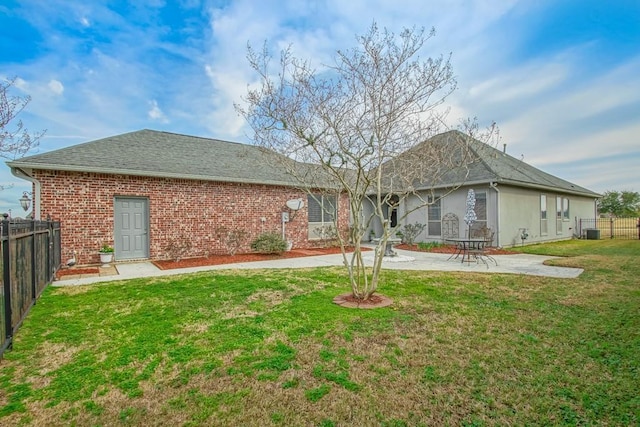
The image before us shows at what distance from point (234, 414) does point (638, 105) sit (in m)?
14.9

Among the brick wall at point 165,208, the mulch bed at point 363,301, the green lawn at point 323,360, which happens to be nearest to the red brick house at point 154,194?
the brick wall at point 165,208

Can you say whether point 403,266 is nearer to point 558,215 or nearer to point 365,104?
point 365,104

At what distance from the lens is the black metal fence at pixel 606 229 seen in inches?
726

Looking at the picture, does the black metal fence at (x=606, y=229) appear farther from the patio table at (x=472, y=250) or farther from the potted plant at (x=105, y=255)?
the potted plant at (x=105, y=255)

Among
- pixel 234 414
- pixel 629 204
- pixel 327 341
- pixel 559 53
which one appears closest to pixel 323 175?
pixel 327 341

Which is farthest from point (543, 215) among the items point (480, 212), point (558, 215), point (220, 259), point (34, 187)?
point (34, 187)

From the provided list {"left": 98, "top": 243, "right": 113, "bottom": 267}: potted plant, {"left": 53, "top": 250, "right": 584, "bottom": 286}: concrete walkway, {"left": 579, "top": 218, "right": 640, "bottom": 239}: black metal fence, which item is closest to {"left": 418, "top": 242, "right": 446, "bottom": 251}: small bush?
{"left": 53, "top": 250, "right": 584, "bottom": 286}: concrete walkway

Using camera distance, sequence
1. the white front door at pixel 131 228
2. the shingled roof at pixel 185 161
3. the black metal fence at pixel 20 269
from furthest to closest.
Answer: the white front door at pixel 131 228 < the shingled roof at pixel 185 161 < the black metal fence at pixel 20 269

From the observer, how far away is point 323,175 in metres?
8.50

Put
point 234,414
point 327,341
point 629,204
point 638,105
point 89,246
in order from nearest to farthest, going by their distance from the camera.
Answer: point 234,414 → point 327,341 → point 89,246 → point 638,105 → point 629,204

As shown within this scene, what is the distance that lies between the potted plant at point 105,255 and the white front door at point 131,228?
45 cm

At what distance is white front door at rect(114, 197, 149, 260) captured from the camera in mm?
9844

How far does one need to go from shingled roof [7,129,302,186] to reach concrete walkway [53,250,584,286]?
9.56ft

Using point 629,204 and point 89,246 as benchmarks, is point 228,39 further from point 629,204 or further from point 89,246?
point 629,204
